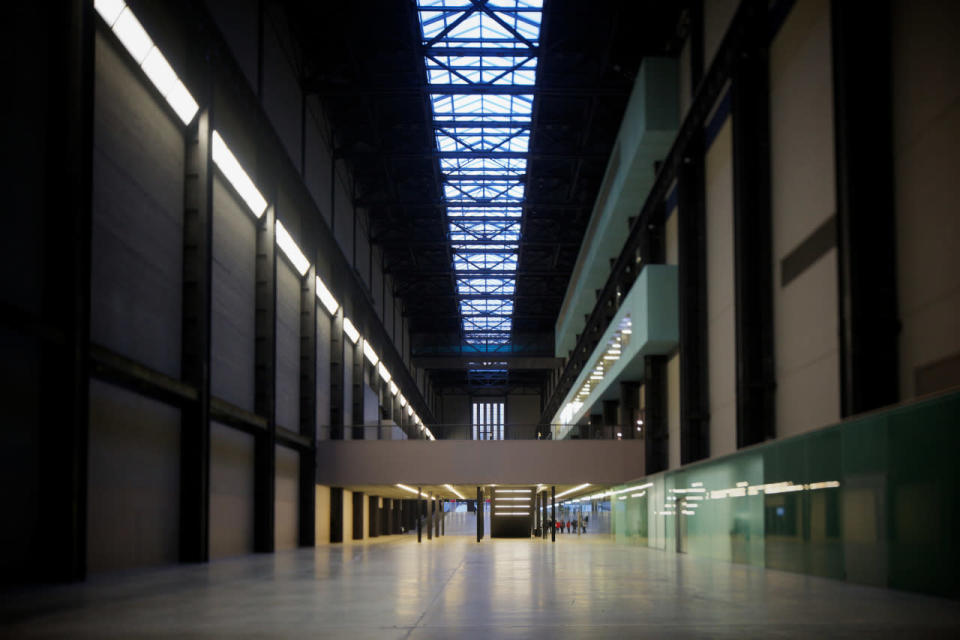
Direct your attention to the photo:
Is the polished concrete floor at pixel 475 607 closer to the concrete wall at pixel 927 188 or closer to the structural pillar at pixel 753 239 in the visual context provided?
the concrete wall at pixel 927 188

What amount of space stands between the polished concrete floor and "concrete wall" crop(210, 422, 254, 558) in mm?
11281

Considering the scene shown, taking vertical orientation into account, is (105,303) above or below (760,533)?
above

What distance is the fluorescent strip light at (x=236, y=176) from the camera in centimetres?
3203

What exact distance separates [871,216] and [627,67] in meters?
23.7

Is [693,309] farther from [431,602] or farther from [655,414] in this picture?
[431,602]

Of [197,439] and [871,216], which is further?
[197,439]

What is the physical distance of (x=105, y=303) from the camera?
2288cm

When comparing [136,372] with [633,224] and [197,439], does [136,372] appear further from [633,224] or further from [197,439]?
[633,224]

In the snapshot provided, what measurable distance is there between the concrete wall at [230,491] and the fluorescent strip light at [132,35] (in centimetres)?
1302

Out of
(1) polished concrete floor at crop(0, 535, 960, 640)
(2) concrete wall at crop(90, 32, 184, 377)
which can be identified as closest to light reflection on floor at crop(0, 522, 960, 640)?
(1) polished concrete floor at crop(0, 535, 960, 640)

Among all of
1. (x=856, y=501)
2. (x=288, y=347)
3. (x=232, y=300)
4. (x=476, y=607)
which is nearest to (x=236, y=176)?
(x=232, y=300)

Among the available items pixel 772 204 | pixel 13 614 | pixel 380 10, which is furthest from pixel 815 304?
pixel 380 10

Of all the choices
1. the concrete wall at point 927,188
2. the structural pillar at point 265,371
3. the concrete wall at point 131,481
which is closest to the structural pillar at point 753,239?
the concrete wall at point 927,188

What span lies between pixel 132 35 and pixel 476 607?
18.4m
